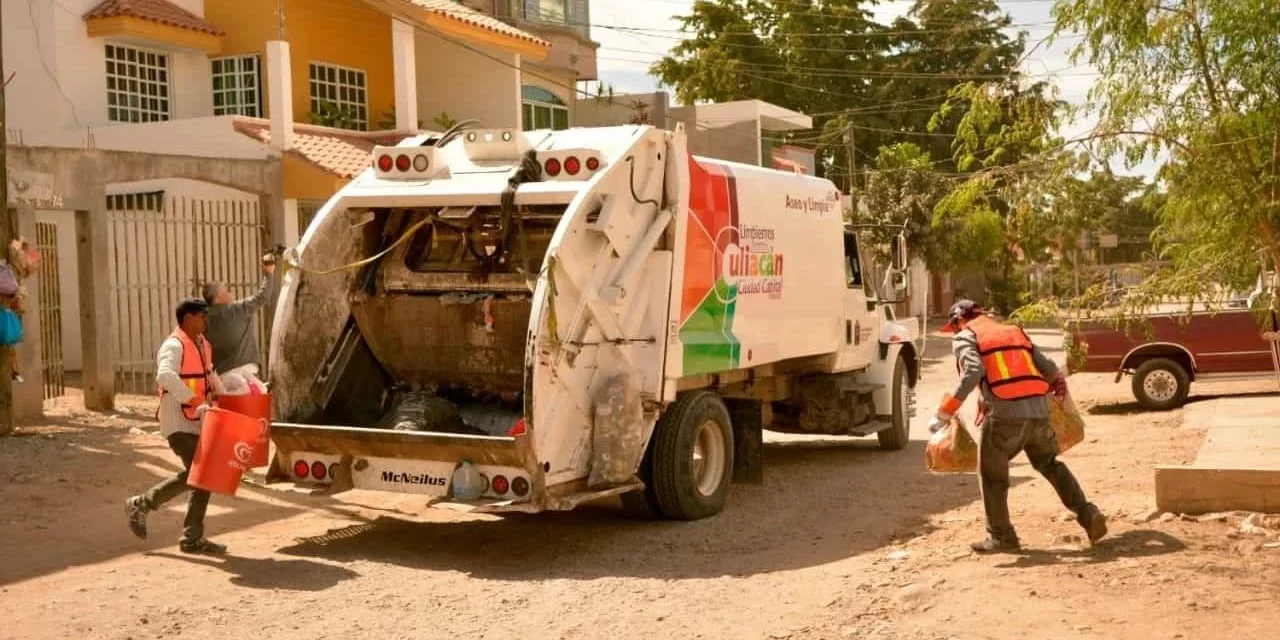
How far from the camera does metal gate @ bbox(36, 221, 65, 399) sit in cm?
1477

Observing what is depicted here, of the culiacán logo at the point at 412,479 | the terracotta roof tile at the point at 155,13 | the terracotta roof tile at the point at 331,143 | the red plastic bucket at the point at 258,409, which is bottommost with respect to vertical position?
the culiacán logo at the point at 412,479

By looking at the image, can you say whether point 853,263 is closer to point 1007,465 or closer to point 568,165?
point 568,165

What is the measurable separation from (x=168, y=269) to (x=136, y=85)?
16.8 ft

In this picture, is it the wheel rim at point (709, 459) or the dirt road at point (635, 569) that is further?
the wheel rim at point (709, 459)

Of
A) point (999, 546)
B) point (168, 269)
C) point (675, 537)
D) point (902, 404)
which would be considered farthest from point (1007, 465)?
point (168, 269)

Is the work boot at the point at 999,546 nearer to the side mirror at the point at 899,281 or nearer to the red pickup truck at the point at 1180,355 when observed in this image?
the side mirror at the point at 899,281

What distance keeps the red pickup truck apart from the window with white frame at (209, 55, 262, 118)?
481 inches

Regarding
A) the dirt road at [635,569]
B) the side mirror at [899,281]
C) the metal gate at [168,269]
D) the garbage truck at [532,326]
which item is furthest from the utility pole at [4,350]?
the side mirror at [899,281]

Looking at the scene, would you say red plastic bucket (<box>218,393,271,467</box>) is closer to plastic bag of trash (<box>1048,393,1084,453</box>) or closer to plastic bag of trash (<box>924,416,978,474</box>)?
plastic bag of trash (<box>924,416,978,474</box>)

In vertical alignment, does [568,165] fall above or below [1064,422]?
above

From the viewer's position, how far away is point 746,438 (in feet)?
33.8

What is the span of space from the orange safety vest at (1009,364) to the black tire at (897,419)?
209 inches

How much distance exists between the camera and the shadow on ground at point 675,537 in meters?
8.18

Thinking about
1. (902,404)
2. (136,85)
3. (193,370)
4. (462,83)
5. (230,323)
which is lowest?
(902,404)
